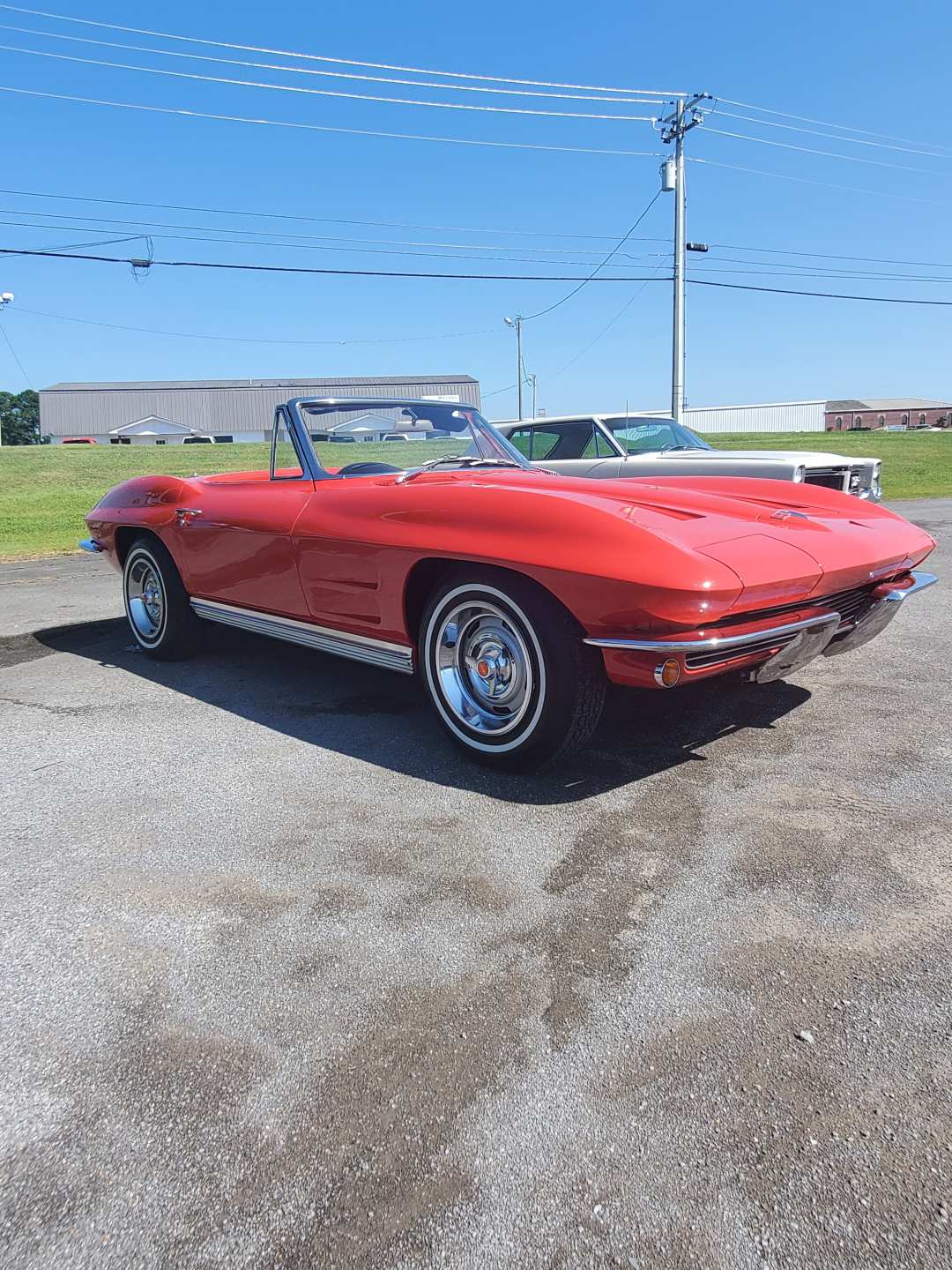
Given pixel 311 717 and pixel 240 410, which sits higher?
pixel 240 410

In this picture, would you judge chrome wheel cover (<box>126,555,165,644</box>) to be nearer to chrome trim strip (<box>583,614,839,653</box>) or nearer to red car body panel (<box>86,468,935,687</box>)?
red car body panel (<box>86,468,935,687</box>)

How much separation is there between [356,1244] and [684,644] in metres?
1.75

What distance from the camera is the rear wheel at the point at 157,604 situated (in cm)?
494

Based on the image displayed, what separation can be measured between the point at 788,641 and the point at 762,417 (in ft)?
198

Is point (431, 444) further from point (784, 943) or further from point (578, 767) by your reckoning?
point (784, 943)

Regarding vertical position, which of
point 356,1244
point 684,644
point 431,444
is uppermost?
point 431,444

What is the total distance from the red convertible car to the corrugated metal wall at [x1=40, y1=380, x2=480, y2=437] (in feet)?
219

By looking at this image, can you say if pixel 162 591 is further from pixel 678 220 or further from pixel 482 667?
pixel 678 220

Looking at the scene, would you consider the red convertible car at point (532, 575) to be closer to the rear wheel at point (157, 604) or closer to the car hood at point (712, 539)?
the car hood at point (712, 539)

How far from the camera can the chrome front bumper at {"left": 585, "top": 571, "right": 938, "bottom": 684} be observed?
2.62 meters

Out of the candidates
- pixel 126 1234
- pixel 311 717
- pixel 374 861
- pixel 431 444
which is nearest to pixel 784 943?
pixel 374 861

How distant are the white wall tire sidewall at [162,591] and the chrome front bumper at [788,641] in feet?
10.1

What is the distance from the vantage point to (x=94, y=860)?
2.60 metres

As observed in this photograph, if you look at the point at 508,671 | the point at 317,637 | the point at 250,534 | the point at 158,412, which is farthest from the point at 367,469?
the point at 158,412
